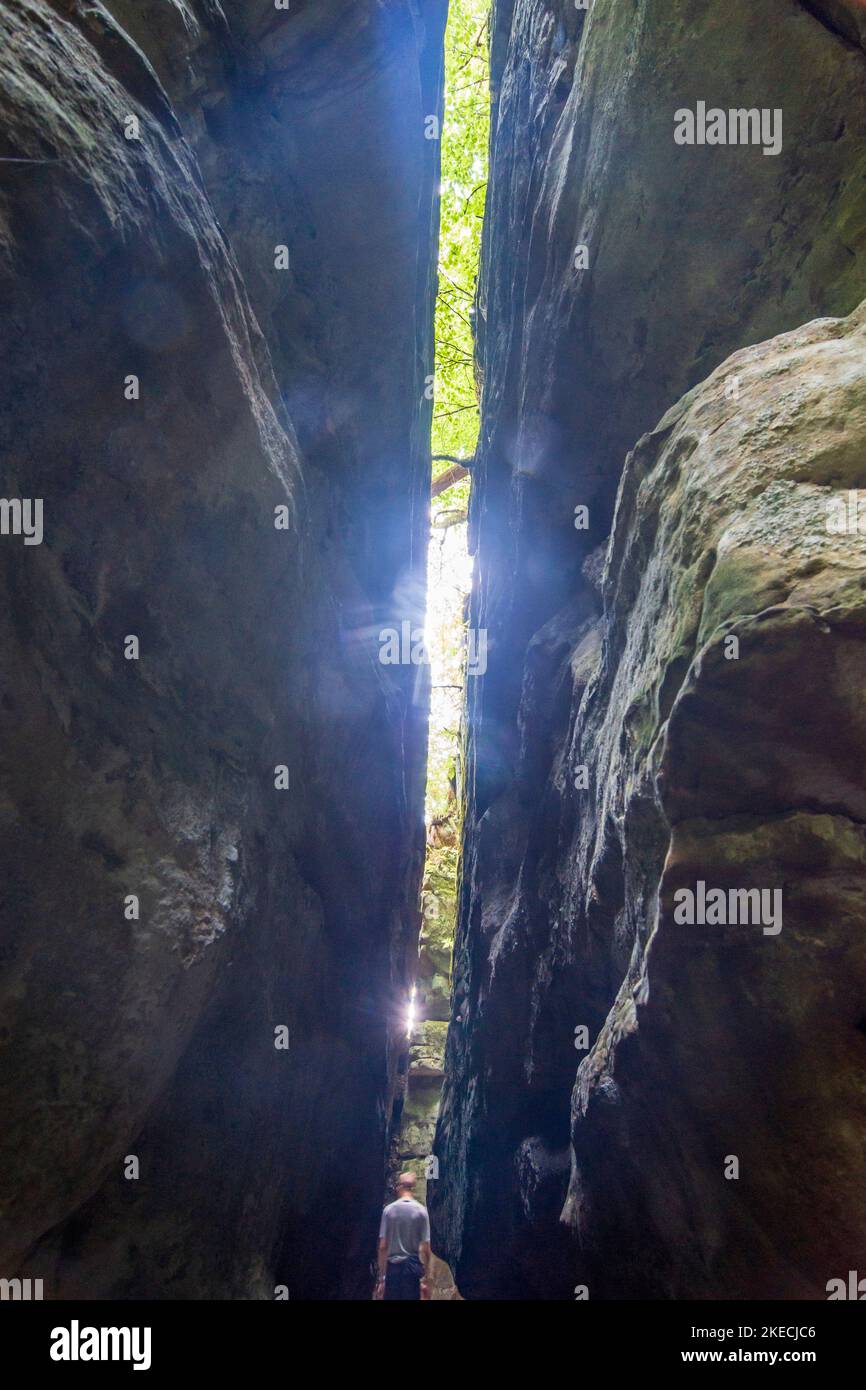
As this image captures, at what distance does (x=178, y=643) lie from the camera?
5086 millimetres

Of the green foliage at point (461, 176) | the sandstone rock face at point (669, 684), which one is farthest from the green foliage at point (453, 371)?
the sandstone rock face at point (669, 684)

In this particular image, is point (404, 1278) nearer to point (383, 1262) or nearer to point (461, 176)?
point (383, 1262)

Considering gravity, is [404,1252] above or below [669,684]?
below

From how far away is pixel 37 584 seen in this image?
3.99 meters

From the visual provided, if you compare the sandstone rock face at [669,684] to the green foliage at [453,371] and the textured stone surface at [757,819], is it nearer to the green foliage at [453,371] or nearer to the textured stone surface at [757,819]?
the textured stone surface at [757,819]

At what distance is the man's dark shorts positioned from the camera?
9297 millimetres

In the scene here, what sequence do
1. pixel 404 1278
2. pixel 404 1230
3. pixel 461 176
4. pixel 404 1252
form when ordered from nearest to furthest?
pixel 404 1278 → pixel 404 1252 → pixel 404 1230 → pixel 461 176

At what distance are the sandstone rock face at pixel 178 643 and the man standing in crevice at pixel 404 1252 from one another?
84 centimetres

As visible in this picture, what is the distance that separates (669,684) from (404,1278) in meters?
8.72

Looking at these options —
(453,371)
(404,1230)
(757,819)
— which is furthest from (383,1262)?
(453,371)

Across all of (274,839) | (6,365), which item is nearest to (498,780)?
(274,839)

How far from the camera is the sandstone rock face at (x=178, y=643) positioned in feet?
12.6

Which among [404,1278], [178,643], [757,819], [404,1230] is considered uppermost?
[178,643]
